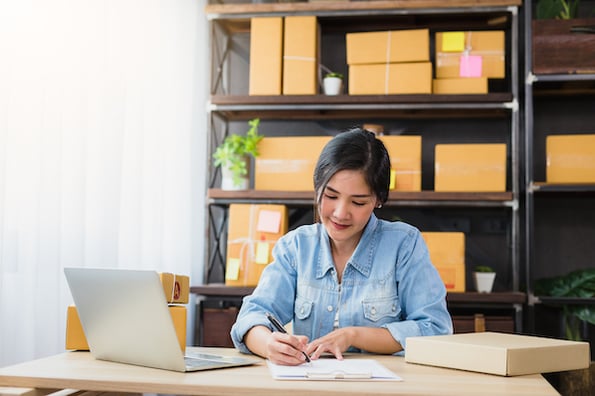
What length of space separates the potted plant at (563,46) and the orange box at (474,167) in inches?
15.2

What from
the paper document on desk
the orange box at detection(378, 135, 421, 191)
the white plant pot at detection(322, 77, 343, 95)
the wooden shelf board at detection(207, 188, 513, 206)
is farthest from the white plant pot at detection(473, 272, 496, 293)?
the paper document on desk

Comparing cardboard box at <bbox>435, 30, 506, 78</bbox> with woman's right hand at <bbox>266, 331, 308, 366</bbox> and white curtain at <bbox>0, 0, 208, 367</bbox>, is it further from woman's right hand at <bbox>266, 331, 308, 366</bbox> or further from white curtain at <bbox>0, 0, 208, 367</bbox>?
woman's right hand at <bbox>266, 331, 308, 366</bbox>

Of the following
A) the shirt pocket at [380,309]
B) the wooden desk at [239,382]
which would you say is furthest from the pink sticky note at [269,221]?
the wooden desk at [239,382]

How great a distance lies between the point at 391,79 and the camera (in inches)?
131

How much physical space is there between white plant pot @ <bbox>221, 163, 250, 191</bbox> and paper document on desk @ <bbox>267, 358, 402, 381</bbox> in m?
1.95

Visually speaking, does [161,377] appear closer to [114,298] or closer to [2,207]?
[114,298]

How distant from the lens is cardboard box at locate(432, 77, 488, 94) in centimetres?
328

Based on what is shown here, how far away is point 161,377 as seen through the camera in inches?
53.4

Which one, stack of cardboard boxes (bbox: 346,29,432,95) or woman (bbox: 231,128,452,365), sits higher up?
stack of cardboard boxes (bbox: 346,29,432,95)

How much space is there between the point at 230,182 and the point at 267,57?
575 mm

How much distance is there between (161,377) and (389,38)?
2.30 meters

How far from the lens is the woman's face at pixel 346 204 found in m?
1.82

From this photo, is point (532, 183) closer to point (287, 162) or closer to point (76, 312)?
point (287, 162)

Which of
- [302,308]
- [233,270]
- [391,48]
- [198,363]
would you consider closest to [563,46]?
[391,48]
